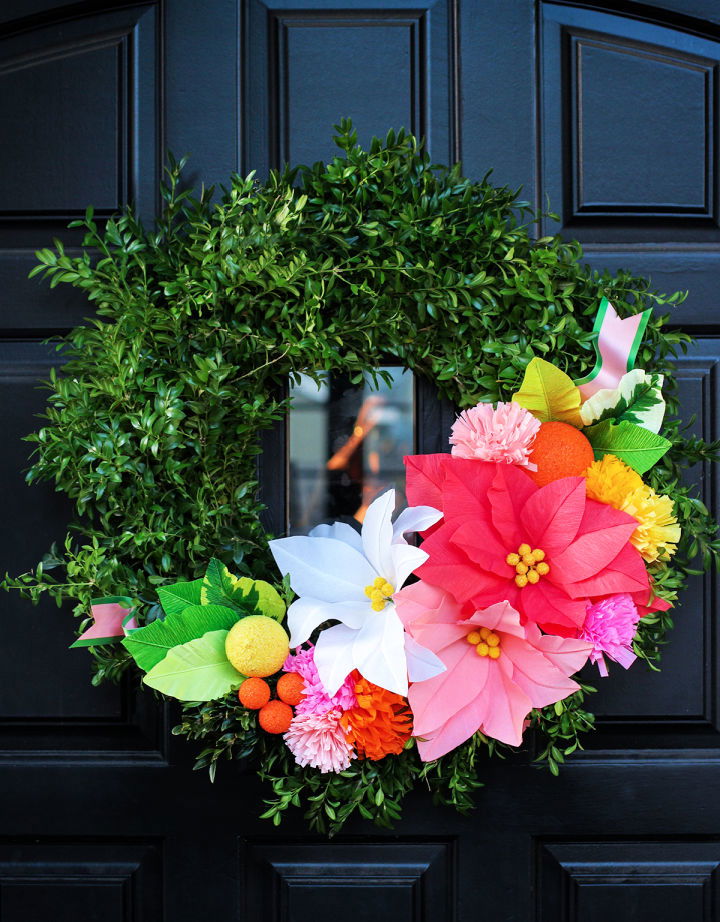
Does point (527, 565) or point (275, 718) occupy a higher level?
point (527, 565)

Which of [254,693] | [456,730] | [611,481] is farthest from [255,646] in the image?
[611,481]

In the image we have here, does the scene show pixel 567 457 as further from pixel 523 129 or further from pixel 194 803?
pixel 194 803

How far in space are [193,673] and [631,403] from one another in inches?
26.0

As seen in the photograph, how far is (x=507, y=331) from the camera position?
1.00 meters

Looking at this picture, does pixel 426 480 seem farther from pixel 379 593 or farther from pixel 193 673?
pixel 193 673

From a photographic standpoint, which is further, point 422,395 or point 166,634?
point 422,395

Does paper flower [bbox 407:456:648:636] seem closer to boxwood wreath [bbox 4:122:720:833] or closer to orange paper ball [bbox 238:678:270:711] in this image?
boxwood wreath [bbox 4:122:720:833]

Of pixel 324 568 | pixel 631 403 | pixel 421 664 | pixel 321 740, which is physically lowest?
pixel 321 740

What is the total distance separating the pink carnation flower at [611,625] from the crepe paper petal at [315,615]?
0.28m

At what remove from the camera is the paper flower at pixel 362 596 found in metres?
0.83

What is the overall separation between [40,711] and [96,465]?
46 centimetres

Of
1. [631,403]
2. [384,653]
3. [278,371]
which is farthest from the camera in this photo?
[278,371]

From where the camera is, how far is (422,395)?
1135 millimetres

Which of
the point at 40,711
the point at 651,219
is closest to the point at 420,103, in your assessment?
the point at 651,219
